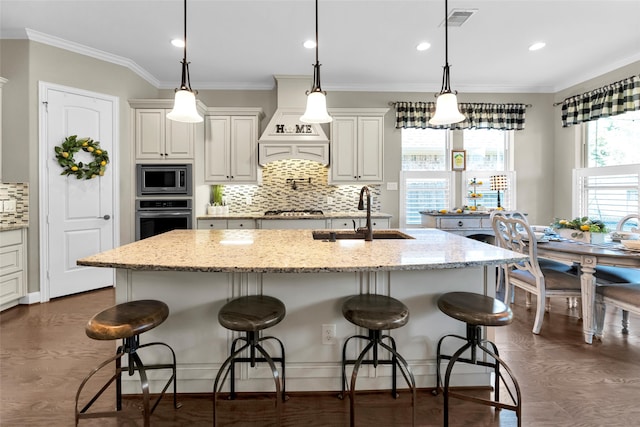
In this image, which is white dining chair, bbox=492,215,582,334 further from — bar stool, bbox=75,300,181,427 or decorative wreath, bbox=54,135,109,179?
decorative wreath, bbox=54,135,109,179

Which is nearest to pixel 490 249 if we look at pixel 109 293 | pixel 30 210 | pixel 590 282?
pixel 590 282

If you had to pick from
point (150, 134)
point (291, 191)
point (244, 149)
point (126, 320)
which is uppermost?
point (150, 134)

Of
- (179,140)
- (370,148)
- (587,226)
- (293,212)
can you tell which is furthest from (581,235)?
(179,140)

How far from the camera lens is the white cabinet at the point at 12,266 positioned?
10.3ft

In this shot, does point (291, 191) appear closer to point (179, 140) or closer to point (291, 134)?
point (291, 134)

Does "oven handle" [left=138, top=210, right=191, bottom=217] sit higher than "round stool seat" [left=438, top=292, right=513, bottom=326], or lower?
higher

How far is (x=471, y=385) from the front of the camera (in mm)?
1981

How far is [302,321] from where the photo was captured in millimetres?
1923

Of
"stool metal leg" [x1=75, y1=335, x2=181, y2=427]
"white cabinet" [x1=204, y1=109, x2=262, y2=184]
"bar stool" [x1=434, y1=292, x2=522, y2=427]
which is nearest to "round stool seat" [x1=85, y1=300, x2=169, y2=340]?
"stool metal leg" [x1=75, y1=335, x2=181, y2=427]

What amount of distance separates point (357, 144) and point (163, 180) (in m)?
2.61

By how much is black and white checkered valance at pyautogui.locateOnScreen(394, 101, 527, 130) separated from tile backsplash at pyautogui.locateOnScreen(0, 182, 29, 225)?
4.56 metres

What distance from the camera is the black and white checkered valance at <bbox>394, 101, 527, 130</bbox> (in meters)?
4.74

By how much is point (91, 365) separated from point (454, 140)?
501 centimetres

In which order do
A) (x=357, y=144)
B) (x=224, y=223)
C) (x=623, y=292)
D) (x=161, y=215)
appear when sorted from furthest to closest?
1. (x=357, y=144)
2. (x=224, y=223)
3. (x=161, y=215)
4. (x=623, y=292)
